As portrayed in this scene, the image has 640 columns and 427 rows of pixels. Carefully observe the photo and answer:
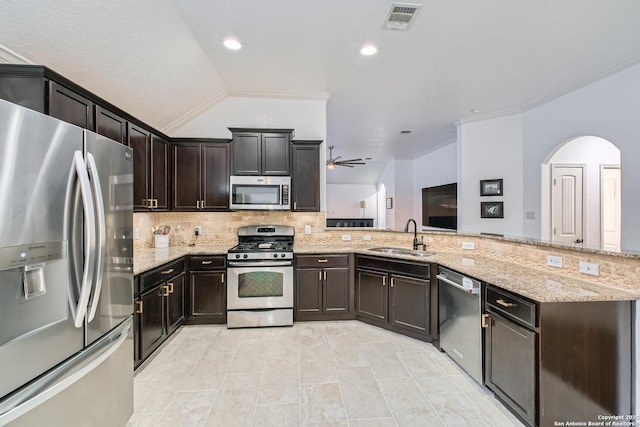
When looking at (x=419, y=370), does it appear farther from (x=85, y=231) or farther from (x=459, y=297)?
(x=85, y=231)

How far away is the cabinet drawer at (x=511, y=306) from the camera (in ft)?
5.49

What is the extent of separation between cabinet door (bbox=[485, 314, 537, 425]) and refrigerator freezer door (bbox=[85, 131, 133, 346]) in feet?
8.36

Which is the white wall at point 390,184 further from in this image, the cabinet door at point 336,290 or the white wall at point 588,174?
the cabinet door at point 336,290

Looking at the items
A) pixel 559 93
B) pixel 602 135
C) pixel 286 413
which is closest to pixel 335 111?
pixel 559 93

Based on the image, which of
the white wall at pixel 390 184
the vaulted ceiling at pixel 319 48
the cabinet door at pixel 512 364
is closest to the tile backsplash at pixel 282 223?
the cabinet door at pixel 512 364

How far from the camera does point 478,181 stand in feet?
15.5

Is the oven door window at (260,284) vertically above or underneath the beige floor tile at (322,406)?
above

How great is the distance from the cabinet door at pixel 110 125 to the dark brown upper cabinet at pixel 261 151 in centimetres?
127

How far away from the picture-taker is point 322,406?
195 centimetres

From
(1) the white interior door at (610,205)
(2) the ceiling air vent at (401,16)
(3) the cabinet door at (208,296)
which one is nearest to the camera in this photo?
(2) the ceiling air vent at (401,16)

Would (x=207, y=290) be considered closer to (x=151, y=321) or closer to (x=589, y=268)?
(x=151, y=321)

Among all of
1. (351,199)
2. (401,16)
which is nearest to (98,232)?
(401,16)

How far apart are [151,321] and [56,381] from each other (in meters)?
1.47

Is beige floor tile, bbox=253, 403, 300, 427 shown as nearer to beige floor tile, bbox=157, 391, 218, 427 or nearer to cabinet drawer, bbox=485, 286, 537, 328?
beige floor tile, bbox=157, 391, 218, 427
